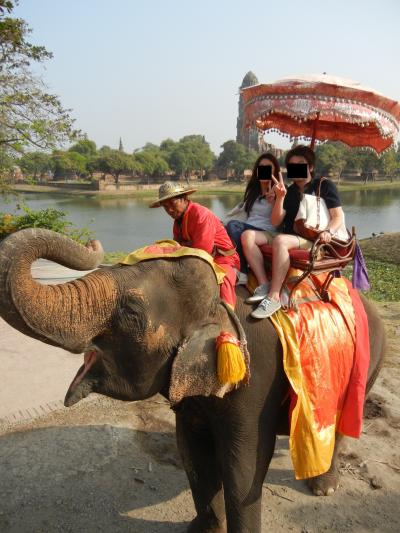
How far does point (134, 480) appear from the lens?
3.75 meters

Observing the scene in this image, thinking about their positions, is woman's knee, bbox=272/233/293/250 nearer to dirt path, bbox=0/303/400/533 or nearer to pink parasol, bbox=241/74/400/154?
pink parasol, bbox=241/74/400/154

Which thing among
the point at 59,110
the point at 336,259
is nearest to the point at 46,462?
the point at 336,259

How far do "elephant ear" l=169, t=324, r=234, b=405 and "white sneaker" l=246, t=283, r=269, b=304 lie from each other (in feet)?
1.63

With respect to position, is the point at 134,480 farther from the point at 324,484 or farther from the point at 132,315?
the point at 132,315

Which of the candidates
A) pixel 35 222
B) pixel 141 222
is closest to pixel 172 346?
pixel 35 222

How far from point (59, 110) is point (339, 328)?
1172 cm

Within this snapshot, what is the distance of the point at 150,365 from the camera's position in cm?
226

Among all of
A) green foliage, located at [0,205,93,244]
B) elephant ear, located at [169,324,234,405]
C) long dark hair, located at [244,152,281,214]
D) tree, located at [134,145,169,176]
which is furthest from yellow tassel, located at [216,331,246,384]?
tree, located at [134,145,169,176]

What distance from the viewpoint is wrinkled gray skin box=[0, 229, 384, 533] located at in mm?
1919

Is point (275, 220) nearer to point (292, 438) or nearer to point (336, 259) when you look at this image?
point (336, 259)

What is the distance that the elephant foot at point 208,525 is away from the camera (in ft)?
10.3

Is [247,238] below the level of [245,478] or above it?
above

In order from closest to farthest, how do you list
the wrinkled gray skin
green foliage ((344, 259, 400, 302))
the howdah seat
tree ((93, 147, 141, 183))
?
the wrinkled gray skin
the howdah seat
green foliage ((344, 259, 400, 302))
tree ((93, 147, 141, 183))

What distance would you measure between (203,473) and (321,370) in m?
1.03
